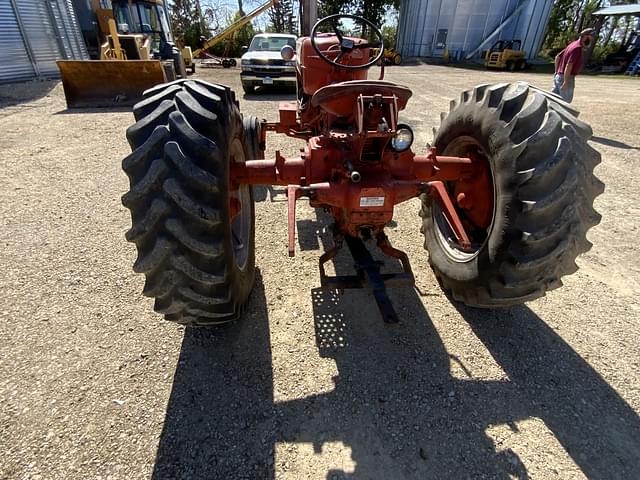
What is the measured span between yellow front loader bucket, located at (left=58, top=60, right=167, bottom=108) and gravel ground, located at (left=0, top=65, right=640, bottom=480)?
6.78 meters

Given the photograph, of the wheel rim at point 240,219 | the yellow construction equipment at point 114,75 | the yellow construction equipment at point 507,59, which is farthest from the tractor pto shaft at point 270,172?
the yellow construction equipment at point 507,59

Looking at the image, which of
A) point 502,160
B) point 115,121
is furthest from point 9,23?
point 502,160

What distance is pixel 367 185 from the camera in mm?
2188

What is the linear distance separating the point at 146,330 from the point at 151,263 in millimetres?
889

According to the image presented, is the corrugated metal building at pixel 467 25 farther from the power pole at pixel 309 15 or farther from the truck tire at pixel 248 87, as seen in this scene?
the power pole at pixel 309 15

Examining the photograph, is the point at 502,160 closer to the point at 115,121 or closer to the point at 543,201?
the point at 543,201

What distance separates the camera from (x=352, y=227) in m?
2.34

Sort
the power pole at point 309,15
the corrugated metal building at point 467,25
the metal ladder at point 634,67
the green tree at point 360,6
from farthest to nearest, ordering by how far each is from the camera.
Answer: the green tree at point 360,6 → the corrugated metal building at point 467,25 → the metal ladder at point 634,67 → the power pole at point 309,15

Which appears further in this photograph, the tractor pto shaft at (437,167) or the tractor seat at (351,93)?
the tractor pto shaft at (437,167)

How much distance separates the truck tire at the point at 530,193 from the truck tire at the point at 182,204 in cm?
154

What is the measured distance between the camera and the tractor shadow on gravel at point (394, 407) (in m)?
1.74

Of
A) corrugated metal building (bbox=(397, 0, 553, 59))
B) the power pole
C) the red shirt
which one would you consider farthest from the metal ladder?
the power pole

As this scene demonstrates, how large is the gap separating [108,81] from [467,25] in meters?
27.9

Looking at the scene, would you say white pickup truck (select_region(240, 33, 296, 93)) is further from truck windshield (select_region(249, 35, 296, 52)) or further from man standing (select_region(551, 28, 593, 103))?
man standing (select_region(551, 28, 593, 103))
